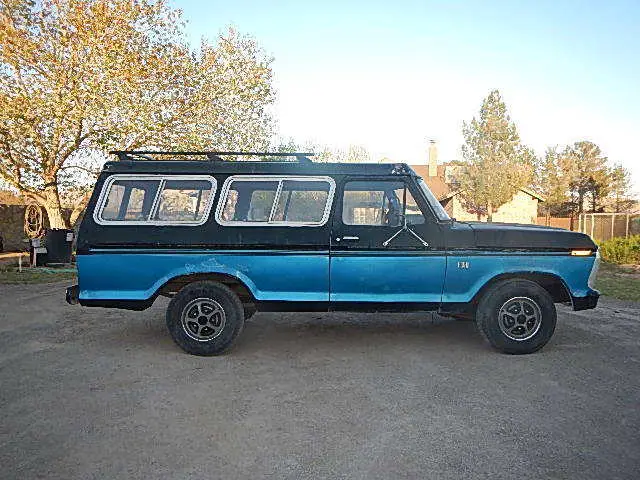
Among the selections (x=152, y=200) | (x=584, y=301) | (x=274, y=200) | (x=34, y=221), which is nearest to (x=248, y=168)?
(x=274, y=200)

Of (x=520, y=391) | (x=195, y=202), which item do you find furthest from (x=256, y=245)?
(x=520, y=391)

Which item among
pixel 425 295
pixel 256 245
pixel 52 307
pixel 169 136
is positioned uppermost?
pixel 169 136

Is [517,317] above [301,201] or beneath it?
beneath

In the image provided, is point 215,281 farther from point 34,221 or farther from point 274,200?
point 34,221

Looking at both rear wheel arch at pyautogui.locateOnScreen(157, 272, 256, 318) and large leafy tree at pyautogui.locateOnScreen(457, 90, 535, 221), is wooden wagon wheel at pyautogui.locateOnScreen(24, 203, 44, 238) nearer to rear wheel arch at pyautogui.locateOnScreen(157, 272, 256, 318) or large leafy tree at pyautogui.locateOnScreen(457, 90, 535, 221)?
rear wheel arch at pyautogui.locateOnScreen(157, 272, 256, 318)

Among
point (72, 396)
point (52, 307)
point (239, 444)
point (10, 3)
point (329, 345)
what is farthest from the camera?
point (10, 3)

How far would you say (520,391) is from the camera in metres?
4.82

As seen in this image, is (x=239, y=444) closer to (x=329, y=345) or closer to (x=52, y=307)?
(x=329, y=345)

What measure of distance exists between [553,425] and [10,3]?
18.5 metres

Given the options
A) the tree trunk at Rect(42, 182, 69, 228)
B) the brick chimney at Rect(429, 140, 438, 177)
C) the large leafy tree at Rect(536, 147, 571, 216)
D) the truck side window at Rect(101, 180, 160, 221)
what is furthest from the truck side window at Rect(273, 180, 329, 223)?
the brick chimney at Rect(429, 140, 438, 177)

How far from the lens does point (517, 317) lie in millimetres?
6066

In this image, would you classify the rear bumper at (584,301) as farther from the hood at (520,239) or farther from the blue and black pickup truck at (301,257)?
the hood at (520,239)

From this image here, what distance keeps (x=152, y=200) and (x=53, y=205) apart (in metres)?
13.8

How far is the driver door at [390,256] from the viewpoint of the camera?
19.8 feet
